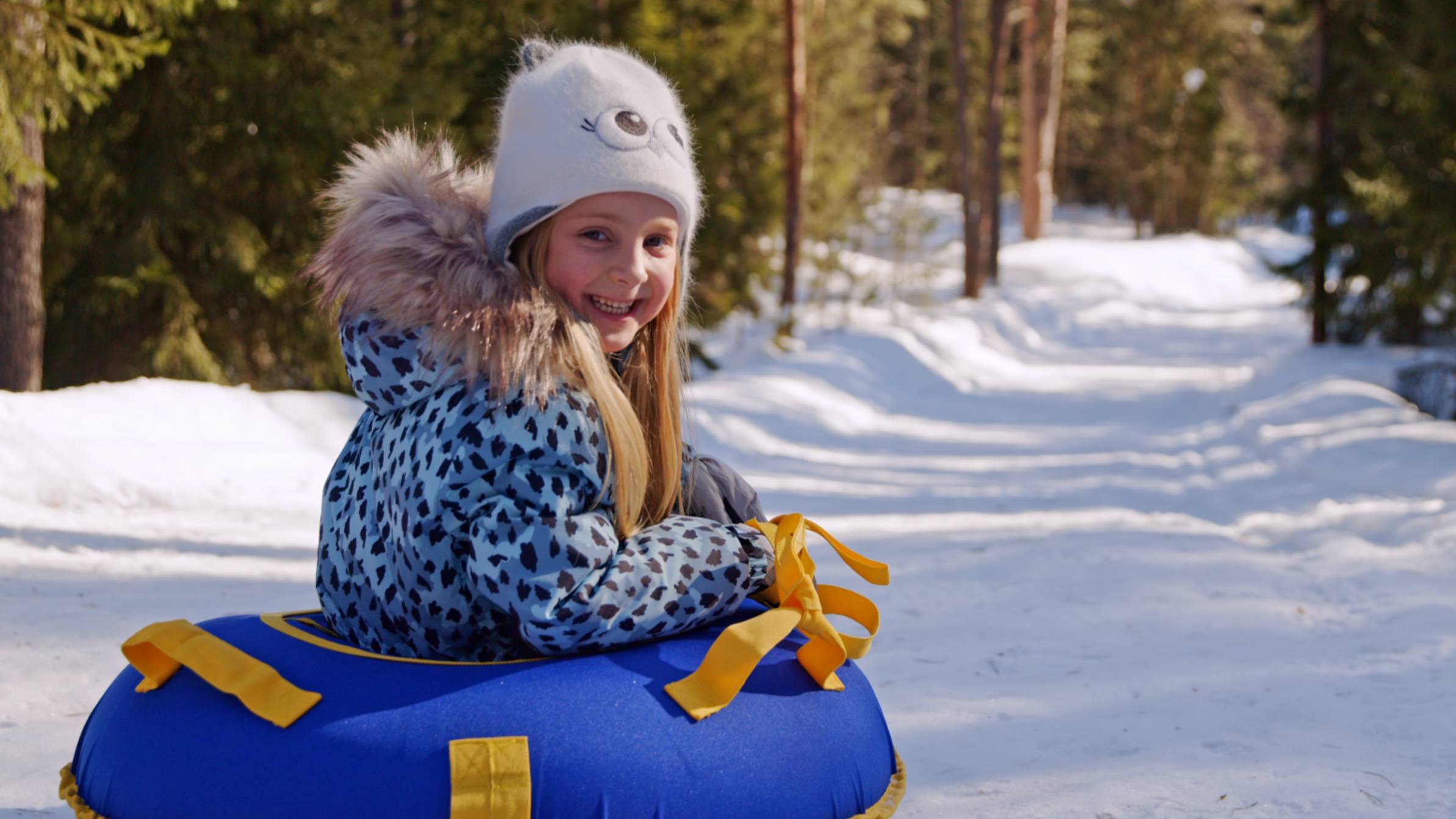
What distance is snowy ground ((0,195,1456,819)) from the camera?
338 centimetres

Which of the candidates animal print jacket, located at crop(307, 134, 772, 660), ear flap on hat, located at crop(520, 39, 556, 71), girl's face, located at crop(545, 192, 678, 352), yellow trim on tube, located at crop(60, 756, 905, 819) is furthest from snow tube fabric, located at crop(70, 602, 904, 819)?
ear flap on hat, located at crop(520, 39, 556, 71)

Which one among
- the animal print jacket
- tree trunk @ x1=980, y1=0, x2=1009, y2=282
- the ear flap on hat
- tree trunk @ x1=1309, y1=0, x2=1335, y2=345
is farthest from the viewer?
tree trunk @ x1=980, y1=0, x2=1009, y2=282

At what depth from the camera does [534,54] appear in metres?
2.82

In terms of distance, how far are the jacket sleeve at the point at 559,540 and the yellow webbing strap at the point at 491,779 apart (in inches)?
8.5

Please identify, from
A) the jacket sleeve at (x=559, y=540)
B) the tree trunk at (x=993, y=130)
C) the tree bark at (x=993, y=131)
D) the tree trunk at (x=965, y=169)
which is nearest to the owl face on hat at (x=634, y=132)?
the jacket sleeve at (x=559, y=540)

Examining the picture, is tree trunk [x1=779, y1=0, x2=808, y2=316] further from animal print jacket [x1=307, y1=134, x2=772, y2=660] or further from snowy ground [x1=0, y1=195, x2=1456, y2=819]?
animal print jacket [x1=307, y1=134, x2=772, y2=660]

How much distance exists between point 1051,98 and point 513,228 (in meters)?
34.3

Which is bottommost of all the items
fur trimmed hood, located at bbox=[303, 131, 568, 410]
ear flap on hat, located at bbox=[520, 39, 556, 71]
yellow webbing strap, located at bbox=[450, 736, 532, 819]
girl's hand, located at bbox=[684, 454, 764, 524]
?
yellow webbing strap, located at bbox=[450, 736, 532, 819]

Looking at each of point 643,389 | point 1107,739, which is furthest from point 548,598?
point 1107,739

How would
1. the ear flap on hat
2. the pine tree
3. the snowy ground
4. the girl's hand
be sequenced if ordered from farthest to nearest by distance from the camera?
1. the pine tree
2. the snowy ground
3. the girl's hand
4. the ear flap on hat

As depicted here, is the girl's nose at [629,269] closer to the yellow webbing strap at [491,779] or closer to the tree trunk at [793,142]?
the yellow webbing strap at [491,779]

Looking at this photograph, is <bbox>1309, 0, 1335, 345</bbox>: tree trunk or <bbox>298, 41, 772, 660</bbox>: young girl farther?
<bbox>1309, 0, 1335, 345</bbox>: tree trunk

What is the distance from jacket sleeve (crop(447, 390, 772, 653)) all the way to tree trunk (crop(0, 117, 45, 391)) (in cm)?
699

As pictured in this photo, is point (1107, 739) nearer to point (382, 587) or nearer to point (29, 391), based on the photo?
point (382, 587)
